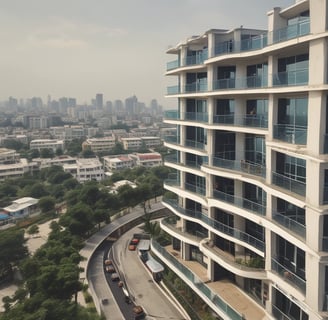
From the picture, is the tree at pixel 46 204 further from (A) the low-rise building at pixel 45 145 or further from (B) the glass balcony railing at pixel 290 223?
(A) the low-rise building at pixel 45 145

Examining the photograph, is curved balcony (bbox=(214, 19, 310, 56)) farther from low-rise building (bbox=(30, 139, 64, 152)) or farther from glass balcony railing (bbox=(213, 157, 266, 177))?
low-rise building (bbox=(30, 139, 64, 152))

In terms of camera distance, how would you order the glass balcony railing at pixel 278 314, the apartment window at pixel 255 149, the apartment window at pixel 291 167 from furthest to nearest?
the apartment window at pixel 255 149, the glass balcony railing at pixel 278 314, the apartment window at pixel 291 167

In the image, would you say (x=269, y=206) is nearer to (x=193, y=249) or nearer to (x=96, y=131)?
(x=193, y=249)

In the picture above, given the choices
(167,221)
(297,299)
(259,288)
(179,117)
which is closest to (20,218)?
(167,221)

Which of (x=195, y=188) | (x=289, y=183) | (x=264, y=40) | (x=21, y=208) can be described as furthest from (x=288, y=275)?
(x=21, y=208)

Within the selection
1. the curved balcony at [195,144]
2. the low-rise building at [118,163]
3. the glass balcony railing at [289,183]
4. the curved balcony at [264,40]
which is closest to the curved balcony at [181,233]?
the curved balcony at [195,144]
